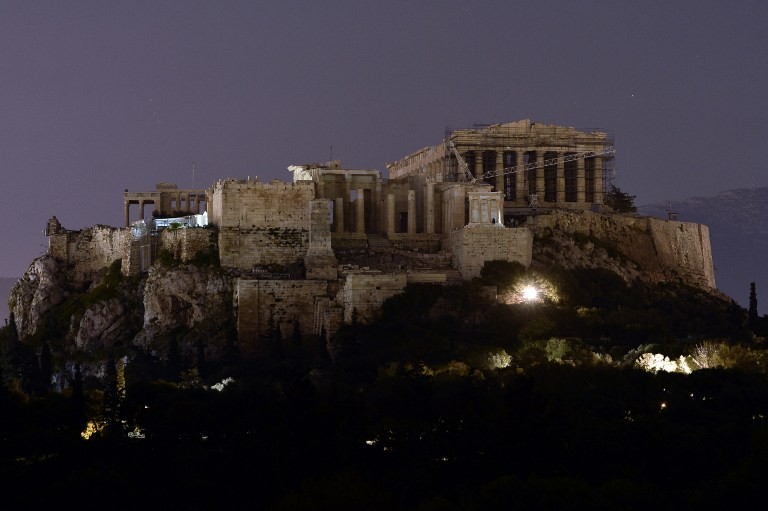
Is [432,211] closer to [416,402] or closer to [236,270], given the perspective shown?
[236,270]

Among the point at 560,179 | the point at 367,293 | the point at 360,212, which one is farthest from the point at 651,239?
the point at 367,293

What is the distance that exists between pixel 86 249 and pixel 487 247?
2516 cm

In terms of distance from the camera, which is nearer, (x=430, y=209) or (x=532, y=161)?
(x=430, y=209)

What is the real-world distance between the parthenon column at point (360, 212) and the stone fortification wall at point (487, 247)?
23.5 feet

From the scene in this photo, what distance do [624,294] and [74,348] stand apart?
29.3 metres

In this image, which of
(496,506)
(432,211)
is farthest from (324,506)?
(432,211)

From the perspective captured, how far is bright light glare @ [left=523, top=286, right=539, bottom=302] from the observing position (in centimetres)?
8988

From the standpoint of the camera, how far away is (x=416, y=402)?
73125 mm

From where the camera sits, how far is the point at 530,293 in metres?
90.3

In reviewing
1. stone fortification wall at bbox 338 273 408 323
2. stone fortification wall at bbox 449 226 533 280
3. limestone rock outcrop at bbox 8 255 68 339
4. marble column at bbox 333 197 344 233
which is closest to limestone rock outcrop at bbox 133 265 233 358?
stone fortification wall at bbox 338 273 408 323

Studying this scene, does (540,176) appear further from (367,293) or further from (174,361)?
(174,361)

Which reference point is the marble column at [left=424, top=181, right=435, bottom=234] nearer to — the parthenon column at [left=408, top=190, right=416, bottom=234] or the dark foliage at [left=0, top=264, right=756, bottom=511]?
the parthenon column at [left=408, top=190, right=416, bottom=234]

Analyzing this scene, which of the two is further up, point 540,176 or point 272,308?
point 540,176

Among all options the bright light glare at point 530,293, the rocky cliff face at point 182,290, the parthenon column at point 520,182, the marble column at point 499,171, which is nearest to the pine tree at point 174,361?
the rocky cliff face at point 182,290
